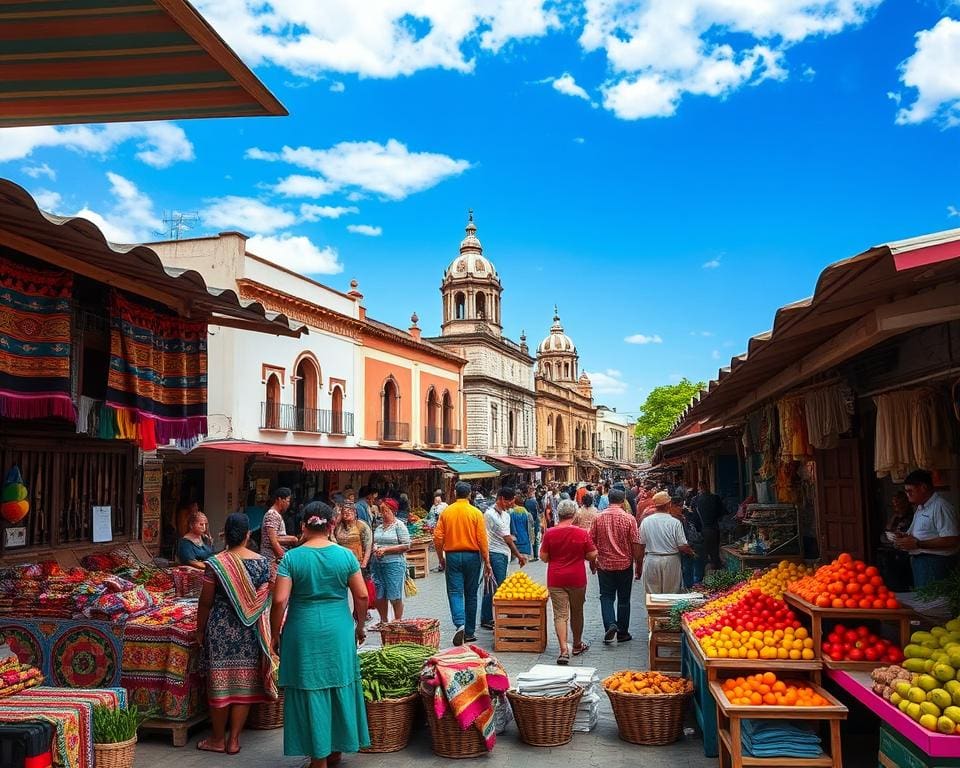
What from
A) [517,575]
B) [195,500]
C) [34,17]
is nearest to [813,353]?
[517,575]

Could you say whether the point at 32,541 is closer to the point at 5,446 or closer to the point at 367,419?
the point at 5,446

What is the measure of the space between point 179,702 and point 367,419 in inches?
760

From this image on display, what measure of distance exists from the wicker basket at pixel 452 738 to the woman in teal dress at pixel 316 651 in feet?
2.02

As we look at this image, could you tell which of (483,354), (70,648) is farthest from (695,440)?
(483,354)

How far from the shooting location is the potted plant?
453 centimetres

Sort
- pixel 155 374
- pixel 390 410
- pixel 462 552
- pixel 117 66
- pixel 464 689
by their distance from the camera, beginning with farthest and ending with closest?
Answer: 1. pixel 390 410
2. pixel 462 552
3. pixel 155 374
4. pixel 464 689
5. pixel 117 66

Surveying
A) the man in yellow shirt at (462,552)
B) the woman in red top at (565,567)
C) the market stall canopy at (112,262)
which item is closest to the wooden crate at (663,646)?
the woman in red top at (565,567)

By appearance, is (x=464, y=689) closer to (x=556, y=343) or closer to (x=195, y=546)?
(x=195, y=546)

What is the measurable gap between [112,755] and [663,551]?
5691mm

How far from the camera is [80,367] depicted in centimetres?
616

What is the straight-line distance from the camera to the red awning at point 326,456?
1627 centimetres

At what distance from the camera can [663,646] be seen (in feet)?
23.4

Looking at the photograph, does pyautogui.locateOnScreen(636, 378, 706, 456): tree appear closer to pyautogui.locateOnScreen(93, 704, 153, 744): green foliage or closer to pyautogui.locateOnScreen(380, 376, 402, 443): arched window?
pyautogui.locateOnScreen(380, 376, 402, 443): arched window

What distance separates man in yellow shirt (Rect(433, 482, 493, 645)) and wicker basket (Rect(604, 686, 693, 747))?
9.44ft
